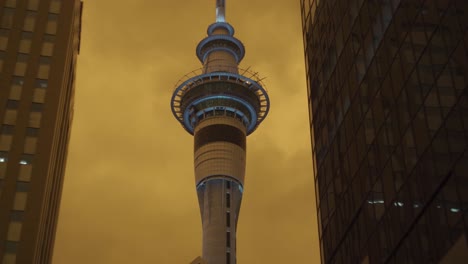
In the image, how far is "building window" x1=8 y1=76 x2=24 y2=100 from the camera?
8575 cm

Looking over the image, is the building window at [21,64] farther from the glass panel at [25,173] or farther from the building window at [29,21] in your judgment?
the glass panel at [25,173]

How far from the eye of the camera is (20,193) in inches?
3127

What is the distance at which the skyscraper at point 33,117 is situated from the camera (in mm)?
77875

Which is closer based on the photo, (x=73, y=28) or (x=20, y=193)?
(x=20, y=193)

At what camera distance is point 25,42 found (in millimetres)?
90062

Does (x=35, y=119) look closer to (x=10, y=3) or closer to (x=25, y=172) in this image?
(x=25, y=172)

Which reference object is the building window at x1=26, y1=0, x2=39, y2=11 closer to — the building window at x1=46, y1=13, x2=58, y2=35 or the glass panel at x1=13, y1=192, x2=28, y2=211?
the building window at x1=46, y1=13, x2=58, y2=35

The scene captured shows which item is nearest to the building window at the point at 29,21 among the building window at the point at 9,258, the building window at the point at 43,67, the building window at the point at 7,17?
the building window at the point at 7,17

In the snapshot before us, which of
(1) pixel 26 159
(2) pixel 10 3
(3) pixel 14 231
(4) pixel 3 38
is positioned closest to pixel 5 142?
(1) pixel 26 159

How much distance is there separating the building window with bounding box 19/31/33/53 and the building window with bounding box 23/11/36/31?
68 centimetres

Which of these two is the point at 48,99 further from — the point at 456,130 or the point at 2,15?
the point at 456,130

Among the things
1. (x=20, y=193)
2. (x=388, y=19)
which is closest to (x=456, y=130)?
(x=388, y=19)

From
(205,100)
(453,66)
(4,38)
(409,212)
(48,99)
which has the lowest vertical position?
(409,212)

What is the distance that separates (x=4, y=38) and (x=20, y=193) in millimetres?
20421
